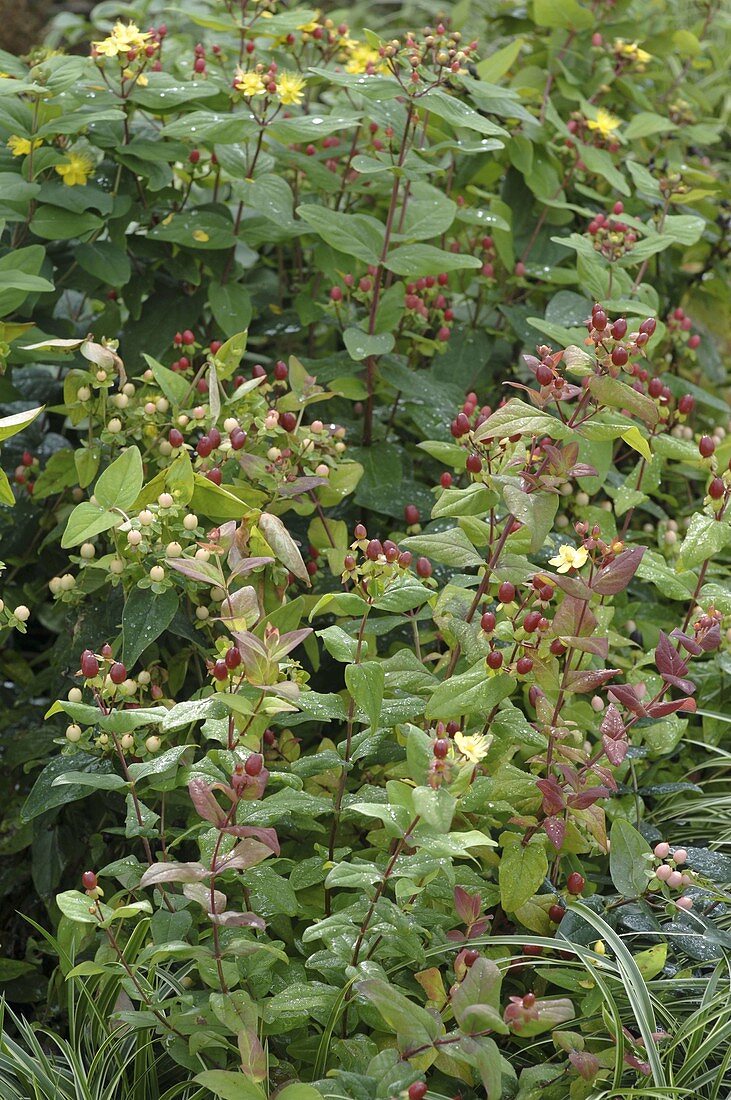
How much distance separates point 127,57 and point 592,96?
3.25 ft

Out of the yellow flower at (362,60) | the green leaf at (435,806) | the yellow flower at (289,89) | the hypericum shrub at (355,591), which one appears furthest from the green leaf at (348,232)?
the green leaf at (435,806)

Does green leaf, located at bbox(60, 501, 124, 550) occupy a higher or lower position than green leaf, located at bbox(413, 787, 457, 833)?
lower

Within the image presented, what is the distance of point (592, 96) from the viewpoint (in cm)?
216

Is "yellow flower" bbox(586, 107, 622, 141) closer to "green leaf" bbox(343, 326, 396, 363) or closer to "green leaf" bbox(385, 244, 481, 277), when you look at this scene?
"green leaf" bbox(385, 244, 481, 277)

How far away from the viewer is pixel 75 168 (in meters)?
1.64

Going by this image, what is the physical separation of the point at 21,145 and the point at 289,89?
0.41 metres

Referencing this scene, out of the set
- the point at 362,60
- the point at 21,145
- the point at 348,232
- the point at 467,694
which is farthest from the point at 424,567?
the point at 362,60

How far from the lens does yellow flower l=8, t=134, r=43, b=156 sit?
1.62m

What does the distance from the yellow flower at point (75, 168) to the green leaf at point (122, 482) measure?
639 mm

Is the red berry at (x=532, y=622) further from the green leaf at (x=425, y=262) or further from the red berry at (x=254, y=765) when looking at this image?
the green leaf at (x=425, y=262)

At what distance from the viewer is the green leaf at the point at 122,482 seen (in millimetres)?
1225

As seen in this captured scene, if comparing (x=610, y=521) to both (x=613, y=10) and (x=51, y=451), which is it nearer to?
(x=51, y=451)

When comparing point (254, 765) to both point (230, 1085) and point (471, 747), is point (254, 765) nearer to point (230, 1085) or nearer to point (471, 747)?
point (471, 747)

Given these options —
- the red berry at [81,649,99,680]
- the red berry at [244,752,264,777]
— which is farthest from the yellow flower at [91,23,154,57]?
the red berry at [244,752,264,777]
